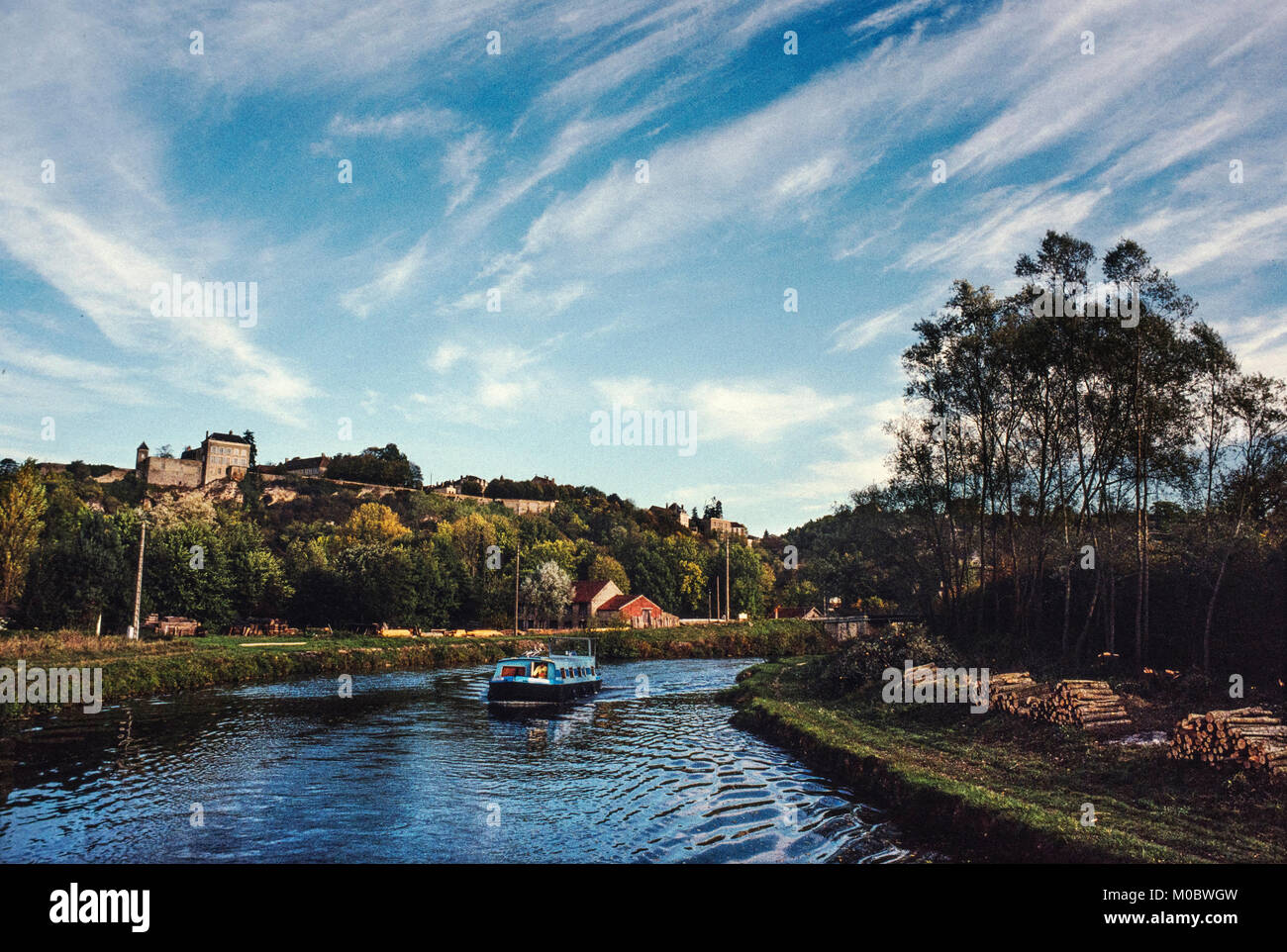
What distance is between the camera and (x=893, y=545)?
155ft

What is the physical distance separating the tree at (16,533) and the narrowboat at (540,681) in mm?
33309

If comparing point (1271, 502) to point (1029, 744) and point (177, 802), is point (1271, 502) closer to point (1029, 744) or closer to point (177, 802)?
point (1029, 744)

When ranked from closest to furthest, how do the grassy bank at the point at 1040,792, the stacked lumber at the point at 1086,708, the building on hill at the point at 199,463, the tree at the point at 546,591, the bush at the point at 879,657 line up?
the grassy bank at the point at 1040,792 < the stacked lumber at the point at 1086,708 < the bush at the point at 879,657 < the tree at the point at 546,591 < the building on hill at the point at 199,463

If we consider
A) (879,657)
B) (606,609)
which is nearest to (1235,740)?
(879,657)

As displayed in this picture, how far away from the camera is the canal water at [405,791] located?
48.7 ft

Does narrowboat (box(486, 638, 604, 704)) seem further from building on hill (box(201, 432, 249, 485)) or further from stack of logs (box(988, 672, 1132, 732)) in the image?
building on hill (box(201, 432, 249, 485))

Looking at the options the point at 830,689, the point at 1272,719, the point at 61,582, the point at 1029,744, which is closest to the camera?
the point at 1272,719

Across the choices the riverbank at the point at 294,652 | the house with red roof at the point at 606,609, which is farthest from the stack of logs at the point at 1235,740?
the house with red roof at the point at 606,609

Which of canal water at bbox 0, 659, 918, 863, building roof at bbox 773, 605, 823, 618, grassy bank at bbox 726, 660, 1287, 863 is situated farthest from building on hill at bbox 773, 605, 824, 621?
grassy bank at bbox 726, 660, 1287, 863

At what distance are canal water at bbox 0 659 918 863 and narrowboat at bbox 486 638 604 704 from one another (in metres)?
3.35

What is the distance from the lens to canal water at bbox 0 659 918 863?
584 inches

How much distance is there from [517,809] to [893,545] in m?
34.7

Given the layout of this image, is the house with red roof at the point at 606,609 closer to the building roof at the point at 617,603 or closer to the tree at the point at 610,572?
the building roof at the point at 617,603

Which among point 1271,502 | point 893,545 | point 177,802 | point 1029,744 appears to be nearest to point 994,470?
point 893,545
